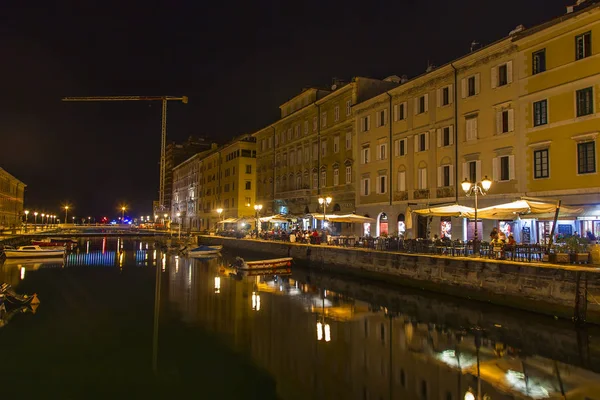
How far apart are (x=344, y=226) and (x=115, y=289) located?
25.0 metres

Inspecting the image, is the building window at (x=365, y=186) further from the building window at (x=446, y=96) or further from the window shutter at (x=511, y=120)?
the window shutter at (x=511, y=120)

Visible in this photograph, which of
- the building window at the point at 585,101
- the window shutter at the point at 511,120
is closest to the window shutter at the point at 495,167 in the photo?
the window shutter at the point at 511,120

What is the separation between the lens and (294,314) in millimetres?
22984

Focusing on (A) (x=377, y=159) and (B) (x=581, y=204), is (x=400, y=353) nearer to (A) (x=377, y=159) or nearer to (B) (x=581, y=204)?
(B) (x=581, y=204)

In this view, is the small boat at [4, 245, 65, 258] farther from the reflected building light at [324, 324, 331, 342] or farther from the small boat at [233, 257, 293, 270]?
the reflected building light at [324, 324, 331, 342]


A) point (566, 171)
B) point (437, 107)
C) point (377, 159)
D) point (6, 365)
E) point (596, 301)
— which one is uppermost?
point (437, 107)

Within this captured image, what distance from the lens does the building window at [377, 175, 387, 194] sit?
143ft

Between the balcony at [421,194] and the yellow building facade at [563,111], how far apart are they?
943 centimetres

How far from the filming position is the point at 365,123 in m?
47.2

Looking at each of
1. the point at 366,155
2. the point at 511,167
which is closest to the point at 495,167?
the point at 511,167

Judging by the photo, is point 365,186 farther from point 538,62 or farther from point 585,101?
point 585,101

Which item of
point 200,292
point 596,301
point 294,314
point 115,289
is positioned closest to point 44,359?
point 294,314

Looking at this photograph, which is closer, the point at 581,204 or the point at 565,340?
the point at 565,340

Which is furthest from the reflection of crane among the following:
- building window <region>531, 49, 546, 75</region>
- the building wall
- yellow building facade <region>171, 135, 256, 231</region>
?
building window <region>531, 49, 546, 75</region>
